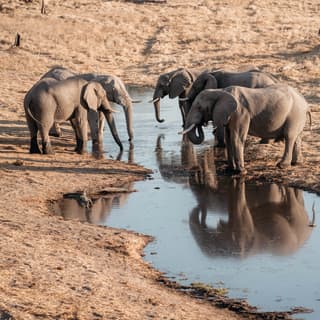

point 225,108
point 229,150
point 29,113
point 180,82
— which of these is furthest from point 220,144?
point 29,113

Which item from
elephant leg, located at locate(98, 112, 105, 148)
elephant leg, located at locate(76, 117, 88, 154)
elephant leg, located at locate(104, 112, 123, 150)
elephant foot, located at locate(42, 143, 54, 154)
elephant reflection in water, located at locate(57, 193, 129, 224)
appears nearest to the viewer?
elephant reflection in water, located at locate(57, 193, 129, 224)

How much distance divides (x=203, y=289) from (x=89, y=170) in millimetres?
5845

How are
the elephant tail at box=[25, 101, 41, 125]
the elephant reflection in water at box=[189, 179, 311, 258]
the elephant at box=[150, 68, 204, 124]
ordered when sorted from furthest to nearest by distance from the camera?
the elephant at box=[150, 68, 204, 124] < the elephant tail at box=[25, 101, 41, 125] < the elephant reflection in water at box=[189, 179, 311, 258]

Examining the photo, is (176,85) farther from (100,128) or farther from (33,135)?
(33,135)

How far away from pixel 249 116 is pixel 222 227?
3.26 m

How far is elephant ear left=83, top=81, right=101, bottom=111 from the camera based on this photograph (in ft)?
55.7

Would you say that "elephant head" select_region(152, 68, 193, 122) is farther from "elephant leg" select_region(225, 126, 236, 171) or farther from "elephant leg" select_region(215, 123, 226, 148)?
"elephant leg" select_region(225, 126, 236, 171)

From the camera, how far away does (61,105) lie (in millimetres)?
16594

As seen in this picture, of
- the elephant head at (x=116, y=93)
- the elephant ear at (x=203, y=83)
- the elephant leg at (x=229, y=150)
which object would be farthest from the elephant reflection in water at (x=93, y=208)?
the elephant head at (x=116, y=93)

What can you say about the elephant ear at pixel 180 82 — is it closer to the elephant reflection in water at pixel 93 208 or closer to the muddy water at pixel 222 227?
the muddy water at pixel 222 227

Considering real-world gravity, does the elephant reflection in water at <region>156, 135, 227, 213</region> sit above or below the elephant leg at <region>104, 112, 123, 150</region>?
below

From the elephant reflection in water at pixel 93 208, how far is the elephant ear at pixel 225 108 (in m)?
2.02

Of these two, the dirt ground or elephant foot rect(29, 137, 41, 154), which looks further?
elephant foot rect(29, 137, 41, 154)

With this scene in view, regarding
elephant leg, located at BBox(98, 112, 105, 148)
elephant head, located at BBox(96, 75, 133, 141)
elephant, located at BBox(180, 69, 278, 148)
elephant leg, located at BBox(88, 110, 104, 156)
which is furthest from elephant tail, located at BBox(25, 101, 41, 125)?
elephant, located at BBox(180, 69, 278, 148)
